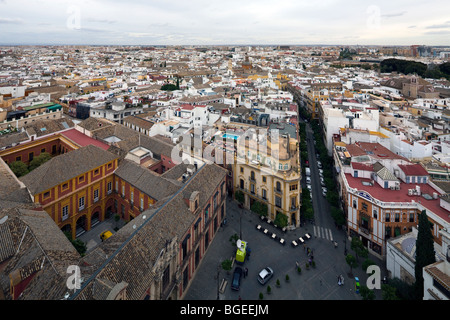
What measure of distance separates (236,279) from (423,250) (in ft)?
47.0

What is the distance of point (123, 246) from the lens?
16.3 meters

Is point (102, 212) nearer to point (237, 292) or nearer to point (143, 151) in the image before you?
point (143, 151)

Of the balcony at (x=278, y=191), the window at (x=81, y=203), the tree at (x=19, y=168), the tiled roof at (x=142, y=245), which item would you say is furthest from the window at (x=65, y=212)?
the balcony at (x=278, y=191)

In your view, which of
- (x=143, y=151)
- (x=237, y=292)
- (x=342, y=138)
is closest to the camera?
(x=237, y=292)

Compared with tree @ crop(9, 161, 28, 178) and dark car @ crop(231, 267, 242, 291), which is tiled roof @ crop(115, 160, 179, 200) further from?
tree @ crop(9, 161, 28, 178)

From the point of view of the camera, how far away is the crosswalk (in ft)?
98.0

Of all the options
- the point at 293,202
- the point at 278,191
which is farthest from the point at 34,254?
the point at 293,202

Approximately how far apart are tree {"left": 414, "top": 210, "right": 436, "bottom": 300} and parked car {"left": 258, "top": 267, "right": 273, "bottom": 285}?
10853 mm

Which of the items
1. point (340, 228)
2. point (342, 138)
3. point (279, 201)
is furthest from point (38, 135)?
point (342, 138)

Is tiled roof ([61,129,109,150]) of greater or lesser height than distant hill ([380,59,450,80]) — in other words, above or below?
below

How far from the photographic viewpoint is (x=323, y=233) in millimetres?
30391

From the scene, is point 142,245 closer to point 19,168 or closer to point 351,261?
point 351,261

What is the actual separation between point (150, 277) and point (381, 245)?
22.3 m

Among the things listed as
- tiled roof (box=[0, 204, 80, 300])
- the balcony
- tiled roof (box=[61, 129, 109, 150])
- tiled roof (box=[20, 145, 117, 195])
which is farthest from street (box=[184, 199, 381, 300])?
tiled roof (box=[61, 129, 109, 150])
